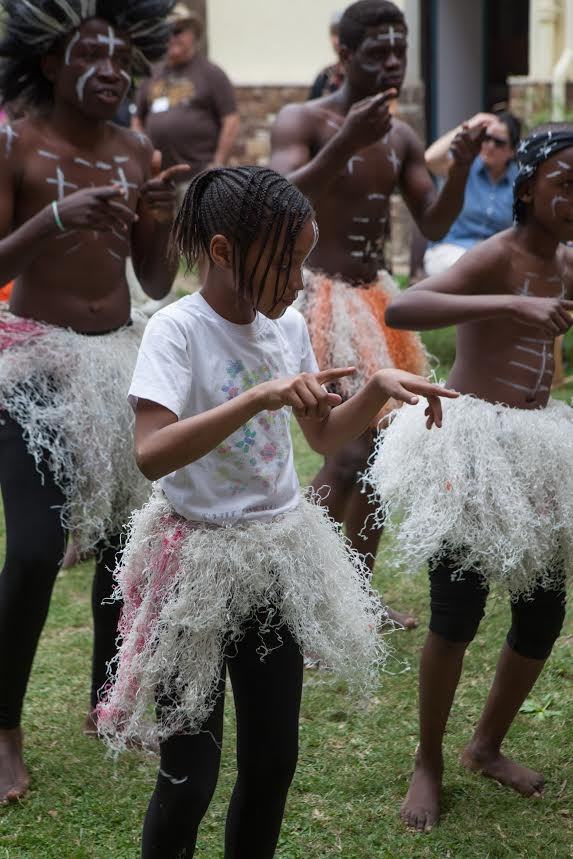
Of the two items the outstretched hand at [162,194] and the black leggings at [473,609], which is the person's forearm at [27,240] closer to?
the outstretched hand at [162,194]

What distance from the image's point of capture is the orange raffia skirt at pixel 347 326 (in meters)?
3.97

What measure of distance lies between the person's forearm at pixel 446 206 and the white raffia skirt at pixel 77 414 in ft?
4.06

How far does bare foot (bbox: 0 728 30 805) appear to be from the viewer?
3068 millimetres

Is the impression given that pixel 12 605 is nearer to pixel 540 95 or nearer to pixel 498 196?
pixel 498 196

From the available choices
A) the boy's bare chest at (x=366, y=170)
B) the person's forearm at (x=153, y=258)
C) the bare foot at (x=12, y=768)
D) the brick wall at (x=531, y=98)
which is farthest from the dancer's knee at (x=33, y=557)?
the brick wall at (x=531, y=98)

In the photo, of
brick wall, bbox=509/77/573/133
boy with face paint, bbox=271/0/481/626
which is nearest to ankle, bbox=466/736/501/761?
boy with face paint, bbox=271/0/481/626

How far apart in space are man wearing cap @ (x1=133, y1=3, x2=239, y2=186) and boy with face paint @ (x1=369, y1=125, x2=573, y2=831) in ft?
18.2

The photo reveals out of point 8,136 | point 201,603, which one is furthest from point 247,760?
point 8,136

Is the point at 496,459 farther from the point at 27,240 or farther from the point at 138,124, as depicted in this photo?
the point at 138,124

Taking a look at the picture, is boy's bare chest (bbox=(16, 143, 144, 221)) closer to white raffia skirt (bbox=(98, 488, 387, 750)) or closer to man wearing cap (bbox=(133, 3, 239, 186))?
white raffia skirt (bbox=(98, 488, 387, 750))

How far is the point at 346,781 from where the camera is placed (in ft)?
10.4

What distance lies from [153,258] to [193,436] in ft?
4.79

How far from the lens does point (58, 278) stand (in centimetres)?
321

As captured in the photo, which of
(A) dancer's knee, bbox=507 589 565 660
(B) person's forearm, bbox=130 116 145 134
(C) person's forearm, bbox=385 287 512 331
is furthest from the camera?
(B) person's forearm, bbox=130 116 145 134
